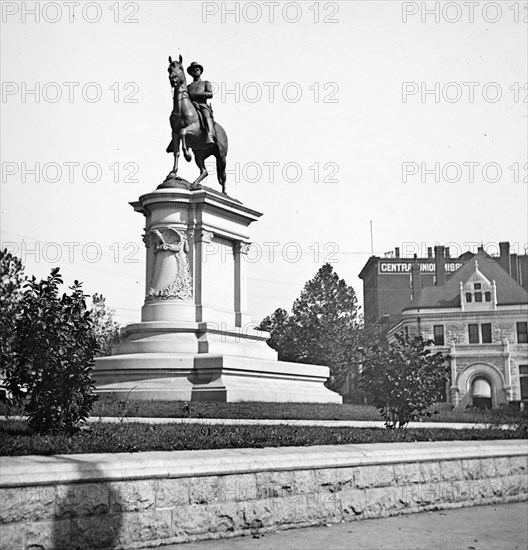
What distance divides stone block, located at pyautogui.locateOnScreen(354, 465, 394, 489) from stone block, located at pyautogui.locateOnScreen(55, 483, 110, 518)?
11.2 ft

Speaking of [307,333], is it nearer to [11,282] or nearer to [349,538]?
[11,282]

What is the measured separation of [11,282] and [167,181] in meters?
21.4

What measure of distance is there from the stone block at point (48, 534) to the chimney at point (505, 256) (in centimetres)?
8568

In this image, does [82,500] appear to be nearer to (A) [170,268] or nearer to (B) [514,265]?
(A) [170,268]

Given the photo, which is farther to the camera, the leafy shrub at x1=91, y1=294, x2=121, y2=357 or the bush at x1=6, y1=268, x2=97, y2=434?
the leafy shrub at x1=91, y1=294, x2=121, y2=357

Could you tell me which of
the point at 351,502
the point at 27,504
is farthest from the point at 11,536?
the point at 351,502

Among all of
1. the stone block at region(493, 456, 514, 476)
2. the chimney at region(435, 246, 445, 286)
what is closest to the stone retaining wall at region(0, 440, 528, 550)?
the stone block at region(493, 456, 514, 476)

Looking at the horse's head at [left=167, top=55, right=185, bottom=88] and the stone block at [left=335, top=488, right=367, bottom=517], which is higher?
the horse's head at [left=167, top=55, right=185, bottom=88]

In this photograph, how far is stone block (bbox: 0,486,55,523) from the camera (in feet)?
22.4

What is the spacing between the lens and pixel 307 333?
56.6 m

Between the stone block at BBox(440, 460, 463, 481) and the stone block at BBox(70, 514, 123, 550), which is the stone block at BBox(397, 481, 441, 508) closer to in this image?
the stone block at BBox(440, 460, 463, 481)

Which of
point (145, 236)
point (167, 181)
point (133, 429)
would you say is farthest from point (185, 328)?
point (133, 429)

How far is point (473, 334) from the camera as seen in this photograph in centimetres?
7731

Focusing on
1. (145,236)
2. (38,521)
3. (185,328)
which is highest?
(145,236)
